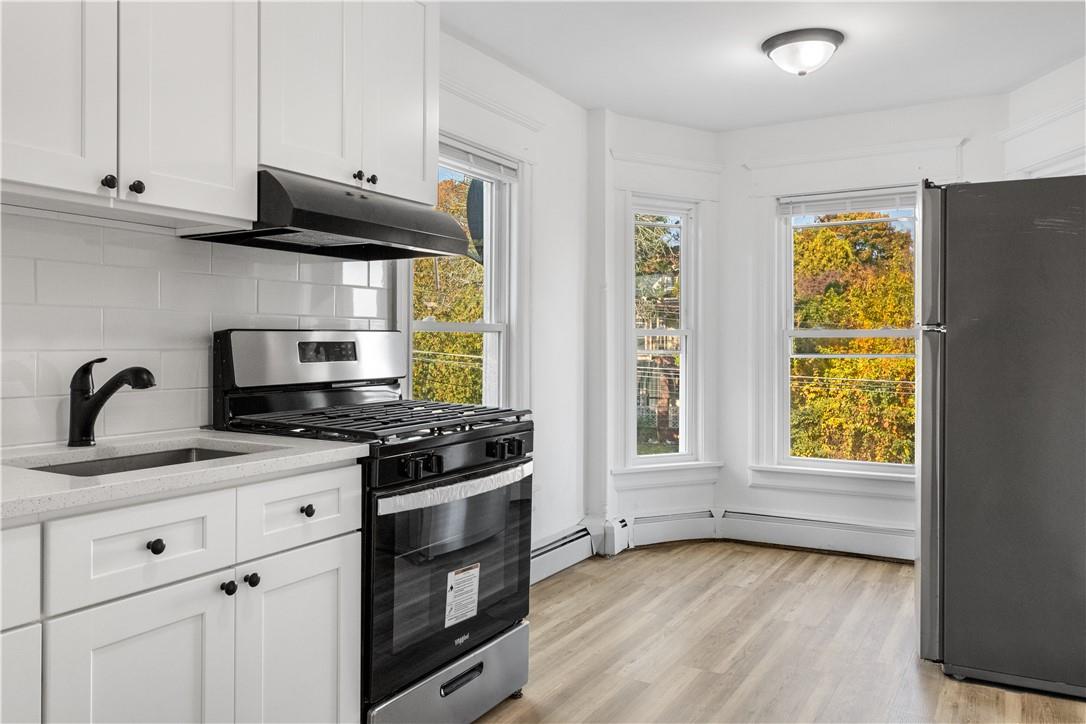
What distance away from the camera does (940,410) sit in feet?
9.05

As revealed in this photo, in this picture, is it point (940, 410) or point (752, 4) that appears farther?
point (752, 4)

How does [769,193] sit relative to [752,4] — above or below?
below

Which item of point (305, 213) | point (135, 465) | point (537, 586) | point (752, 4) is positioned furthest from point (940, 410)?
point (135, 465)

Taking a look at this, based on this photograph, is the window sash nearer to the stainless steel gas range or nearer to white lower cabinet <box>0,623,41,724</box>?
the stainless steel gas range

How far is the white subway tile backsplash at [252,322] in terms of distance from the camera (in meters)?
2.35

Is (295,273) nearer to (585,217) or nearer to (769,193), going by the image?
(585,217)

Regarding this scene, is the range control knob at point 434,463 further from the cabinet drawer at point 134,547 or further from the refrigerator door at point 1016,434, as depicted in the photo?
the refrigerator door at point 1016,434

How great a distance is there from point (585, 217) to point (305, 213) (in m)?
2.49

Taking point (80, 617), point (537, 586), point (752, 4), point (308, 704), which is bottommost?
point (537, 586)

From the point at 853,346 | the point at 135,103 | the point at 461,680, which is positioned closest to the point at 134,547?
the point at 135,103

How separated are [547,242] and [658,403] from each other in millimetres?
1330

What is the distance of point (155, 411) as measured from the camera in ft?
7.15

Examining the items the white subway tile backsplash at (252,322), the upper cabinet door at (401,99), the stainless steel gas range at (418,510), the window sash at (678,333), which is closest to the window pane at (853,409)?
the window sash at (678,333)

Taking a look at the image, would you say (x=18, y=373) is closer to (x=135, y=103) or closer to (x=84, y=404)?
(x=84, y=404)
